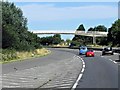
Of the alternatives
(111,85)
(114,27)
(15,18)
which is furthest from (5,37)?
(114,27)

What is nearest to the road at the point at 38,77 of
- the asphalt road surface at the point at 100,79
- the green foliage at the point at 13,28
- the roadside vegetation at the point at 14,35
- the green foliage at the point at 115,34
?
the asphalt road surface at the point at 100,79

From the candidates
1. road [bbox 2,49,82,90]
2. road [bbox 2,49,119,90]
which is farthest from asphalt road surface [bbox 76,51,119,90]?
road [bbox 2,49,82,90]

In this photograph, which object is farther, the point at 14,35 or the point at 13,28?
the point at 13,28

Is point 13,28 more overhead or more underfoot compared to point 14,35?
more overhead

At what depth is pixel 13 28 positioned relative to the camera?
199 ft

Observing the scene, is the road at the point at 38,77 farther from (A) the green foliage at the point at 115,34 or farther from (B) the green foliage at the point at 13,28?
(A) the green foliage at the point at 115,34

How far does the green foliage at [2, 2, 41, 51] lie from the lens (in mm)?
57656

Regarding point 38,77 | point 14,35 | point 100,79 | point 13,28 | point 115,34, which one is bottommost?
point 38,77

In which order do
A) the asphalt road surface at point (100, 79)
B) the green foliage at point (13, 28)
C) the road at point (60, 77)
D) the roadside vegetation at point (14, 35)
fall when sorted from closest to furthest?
the asphalt road surface at point (100, 79)
the road at point (60, 77)
the roadside vegetation at point (14, 35)
the green foliage at point (13, 28)

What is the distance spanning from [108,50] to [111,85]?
161 ft

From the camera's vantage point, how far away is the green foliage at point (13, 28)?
189 ft

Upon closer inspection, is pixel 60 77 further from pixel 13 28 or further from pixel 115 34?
pixel 115 34

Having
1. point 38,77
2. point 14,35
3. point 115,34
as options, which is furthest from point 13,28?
point 115,34

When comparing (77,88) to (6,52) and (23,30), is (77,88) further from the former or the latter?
(23,30)
